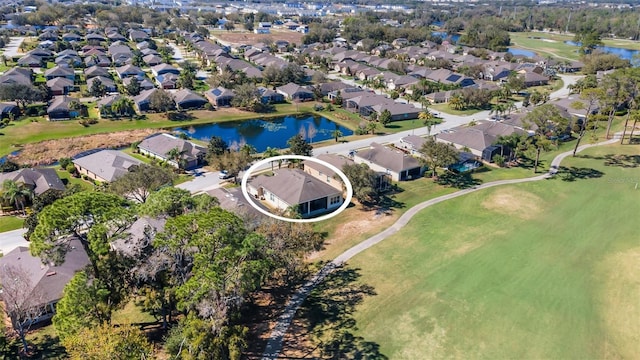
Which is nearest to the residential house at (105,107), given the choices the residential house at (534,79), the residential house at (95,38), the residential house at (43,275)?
the residential house at (43,275)

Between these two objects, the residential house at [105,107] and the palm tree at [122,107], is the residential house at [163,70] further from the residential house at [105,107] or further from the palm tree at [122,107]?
the residential house at [105,107]

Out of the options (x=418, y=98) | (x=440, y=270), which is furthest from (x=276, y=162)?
(x=418, y=98)

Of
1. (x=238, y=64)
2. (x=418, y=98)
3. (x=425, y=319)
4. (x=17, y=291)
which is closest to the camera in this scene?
(x=17, y=291)

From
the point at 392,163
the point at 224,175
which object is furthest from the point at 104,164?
the point at 392,163

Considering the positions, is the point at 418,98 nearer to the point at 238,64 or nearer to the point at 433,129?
the point at 433,129

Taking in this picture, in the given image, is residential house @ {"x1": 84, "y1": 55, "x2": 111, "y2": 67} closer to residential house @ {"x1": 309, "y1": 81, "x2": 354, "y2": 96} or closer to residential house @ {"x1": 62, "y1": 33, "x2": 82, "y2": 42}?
residential house @ {"x1": 62, "y1": 33, "x2": 82, "y2": 42}

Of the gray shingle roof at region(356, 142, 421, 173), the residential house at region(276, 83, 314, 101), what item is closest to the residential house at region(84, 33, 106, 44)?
the residential house at region(276, 83, 314, 101)
